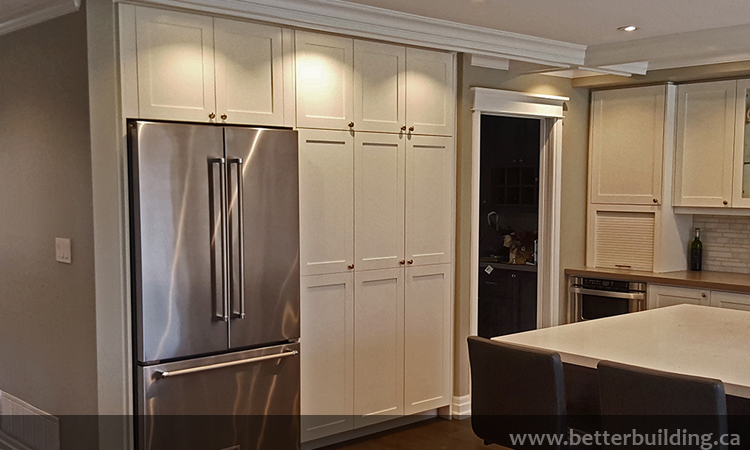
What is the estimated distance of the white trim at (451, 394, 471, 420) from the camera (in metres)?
4.62

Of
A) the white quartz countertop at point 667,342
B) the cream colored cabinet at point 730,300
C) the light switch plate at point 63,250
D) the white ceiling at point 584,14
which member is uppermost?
the white ceiling at point 584,14

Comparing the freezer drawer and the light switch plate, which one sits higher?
the light switch plate

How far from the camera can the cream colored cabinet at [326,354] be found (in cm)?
388

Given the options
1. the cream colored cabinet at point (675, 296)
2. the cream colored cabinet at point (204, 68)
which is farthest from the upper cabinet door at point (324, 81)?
the cream colored cabinet at point (675, 296)

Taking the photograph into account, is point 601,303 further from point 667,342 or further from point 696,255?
point 667,342

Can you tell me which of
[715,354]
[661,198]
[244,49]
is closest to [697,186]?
[661,198]

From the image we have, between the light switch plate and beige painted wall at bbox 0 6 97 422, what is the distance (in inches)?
1.4

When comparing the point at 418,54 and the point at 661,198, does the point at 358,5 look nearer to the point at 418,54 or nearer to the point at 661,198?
the point at 418,54

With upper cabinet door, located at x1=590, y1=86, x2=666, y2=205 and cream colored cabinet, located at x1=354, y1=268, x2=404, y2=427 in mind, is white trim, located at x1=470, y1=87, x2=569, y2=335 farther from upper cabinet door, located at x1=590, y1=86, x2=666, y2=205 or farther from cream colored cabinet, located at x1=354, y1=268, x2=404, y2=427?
cream colored cabinet, located at x1=354, y1=268, x2=404, y2=427

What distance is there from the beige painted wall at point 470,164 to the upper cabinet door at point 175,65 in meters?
1.76

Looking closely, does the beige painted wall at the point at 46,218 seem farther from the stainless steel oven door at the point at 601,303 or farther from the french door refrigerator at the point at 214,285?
the stainless steel oven door at the point at 601,303

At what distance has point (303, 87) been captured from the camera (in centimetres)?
376

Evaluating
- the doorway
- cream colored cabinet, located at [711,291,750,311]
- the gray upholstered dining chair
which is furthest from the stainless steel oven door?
the gray upholstered dining chair

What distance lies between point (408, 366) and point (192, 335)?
1.56m
